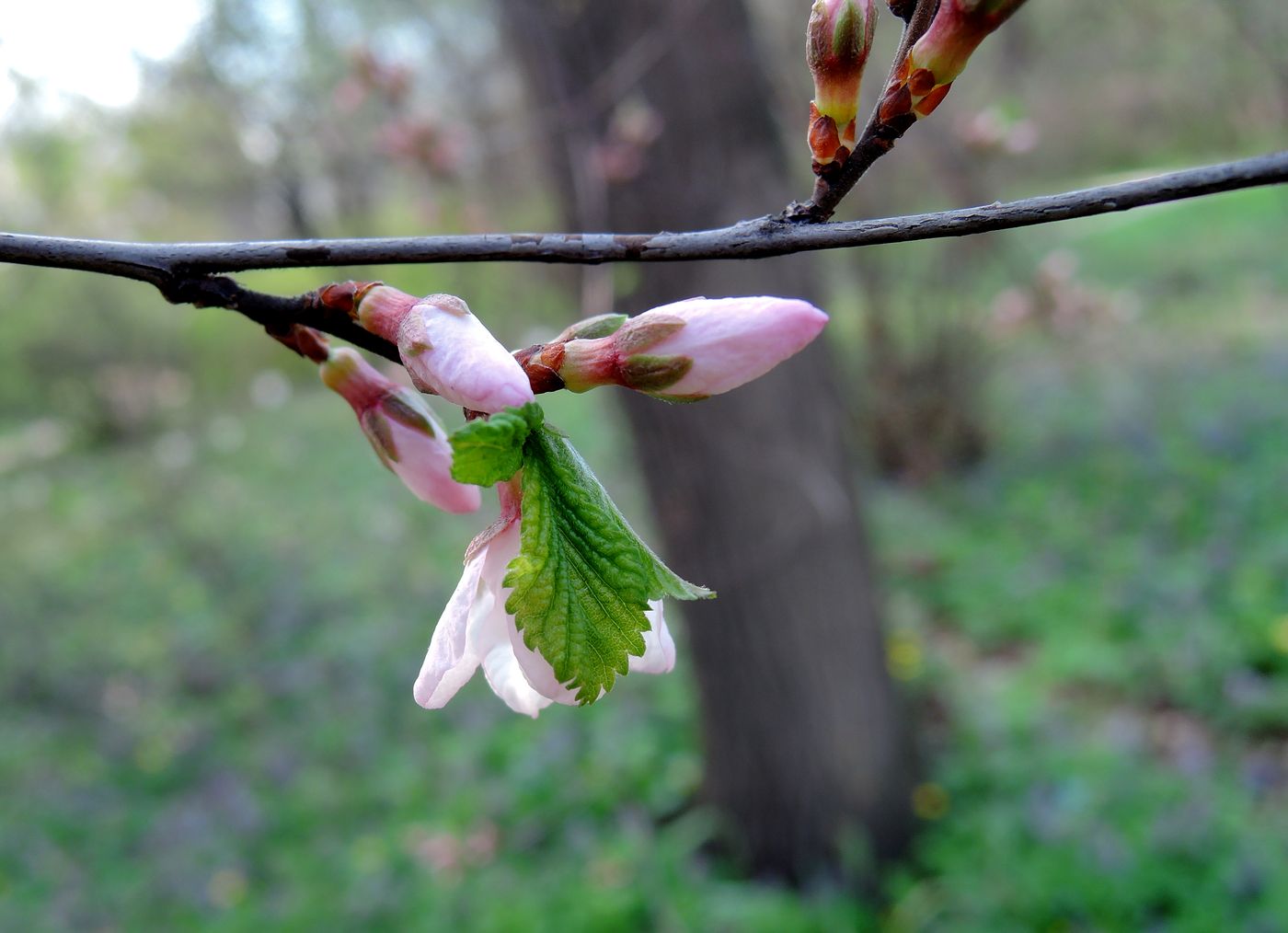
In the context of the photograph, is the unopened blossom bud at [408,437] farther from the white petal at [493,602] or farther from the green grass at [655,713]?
the green grass at [655,713]

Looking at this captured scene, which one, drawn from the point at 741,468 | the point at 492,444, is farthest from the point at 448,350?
the point at 741,468

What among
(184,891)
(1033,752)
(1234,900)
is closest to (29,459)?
(184,891)

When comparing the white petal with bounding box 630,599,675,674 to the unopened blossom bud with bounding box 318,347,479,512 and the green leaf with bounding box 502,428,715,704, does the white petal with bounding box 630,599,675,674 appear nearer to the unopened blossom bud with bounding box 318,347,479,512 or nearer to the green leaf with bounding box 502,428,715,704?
the green leaf with bounding box 502,428,715,704

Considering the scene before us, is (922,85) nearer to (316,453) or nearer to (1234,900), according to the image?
(1234,900)

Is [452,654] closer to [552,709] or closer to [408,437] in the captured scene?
[408,437]

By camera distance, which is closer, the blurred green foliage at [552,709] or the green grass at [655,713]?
the green grass at [655,713]

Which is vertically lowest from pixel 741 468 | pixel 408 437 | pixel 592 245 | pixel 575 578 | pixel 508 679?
pixel 741 468

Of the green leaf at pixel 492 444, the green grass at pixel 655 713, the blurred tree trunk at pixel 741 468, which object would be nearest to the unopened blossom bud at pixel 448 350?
the green leaf at pixel 492 444
